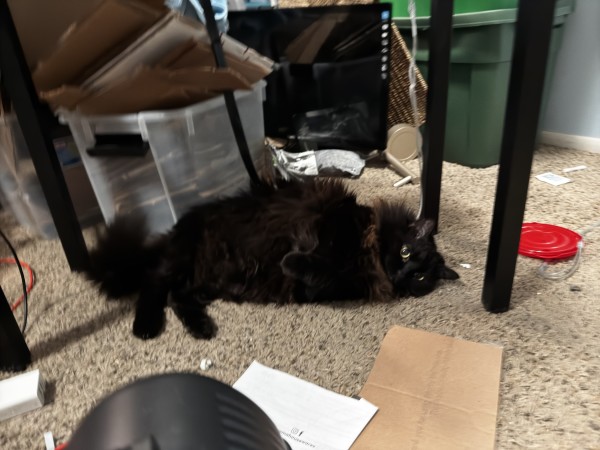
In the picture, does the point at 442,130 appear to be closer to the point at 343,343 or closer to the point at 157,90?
the point at 343,343

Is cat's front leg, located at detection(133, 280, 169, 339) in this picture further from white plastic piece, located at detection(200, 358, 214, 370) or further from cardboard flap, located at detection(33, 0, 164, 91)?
cardboard flap, located at detection(33, 0, 164, 91)

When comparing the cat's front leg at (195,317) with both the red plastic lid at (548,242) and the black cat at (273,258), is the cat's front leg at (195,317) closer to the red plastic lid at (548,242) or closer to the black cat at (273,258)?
the black cat at (273,258)

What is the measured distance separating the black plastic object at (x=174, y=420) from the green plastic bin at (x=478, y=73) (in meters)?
1.46

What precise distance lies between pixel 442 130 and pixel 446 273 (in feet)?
1.27

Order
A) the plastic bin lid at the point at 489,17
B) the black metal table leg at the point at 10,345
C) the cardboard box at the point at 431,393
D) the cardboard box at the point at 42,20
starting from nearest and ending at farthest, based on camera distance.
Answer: the cardboard box at the point at 431,393 < the black metal table leg at the point at 10,345 < the cardboard box at the point at 42,20 < the plastic bin lid at the point at 489,17

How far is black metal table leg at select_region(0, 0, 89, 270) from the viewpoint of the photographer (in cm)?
104

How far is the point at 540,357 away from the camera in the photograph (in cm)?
91

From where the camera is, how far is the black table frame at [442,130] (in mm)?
784

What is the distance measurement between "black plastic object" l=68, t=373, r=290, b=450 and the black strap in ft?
2.86

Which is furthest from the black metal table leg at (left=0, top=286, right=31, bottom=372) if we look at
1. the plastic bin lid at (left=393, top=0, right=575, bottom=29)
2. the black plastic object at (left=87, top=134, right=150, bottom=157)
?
the plastic bin lid at (left=393, top=0, right=575, bottom=29)

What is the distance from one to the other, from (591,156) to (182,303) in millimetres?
1794

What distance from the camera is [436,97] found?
1.18 meters

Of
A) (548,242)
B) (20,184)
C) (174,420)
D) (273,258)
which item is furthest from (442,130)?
(20,184)

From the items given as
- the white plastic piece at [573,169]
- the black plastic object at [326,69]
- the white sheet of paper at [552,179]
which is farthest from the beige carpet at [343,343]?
the black plastic object at [326,69]
